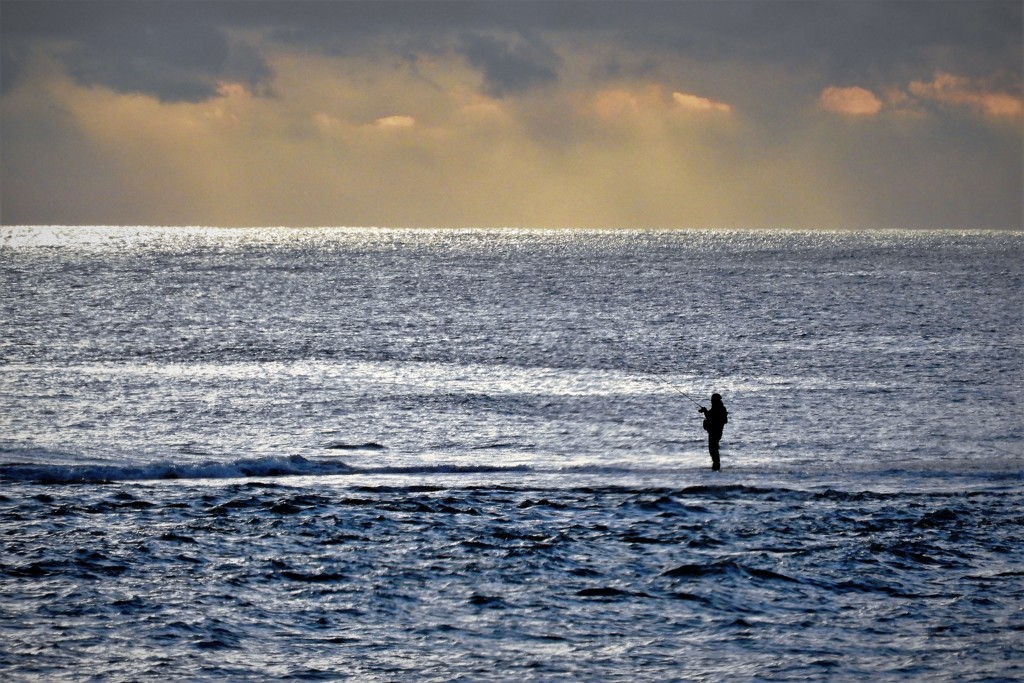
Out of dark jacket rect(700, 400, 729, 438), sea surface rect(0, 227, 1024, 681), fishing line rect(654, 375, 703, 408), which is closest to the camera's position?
sea surface rect(0, 227, 1024, 681)

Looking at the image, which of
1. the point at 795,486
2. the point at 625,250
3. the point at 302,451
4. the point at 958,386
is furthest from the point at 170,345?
the point at 625,250

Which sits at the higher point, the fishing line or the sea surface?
the fishing line

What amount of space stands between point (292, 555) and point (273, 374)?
1044 inches

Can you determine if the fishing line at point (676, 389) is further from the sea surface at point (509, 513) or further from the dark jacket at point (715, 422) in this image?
the dark jacket at point (715, 422)

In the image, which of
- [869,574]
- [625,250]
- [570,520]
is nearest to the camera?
[869,574]

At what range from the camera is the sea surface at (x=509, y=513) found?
44.7 ft

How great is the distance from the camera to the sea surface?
13617mm

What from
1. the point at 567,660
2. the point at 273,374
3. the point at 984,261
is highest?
the point at 984,261

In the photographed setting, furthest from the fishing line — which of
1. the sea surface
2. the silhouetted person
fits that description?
the silhouetted person

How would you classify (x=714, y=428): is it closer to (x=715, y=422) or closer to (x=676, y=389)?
(x=715, y=422)

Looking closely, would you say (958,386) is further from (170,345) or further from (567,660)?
(170,345)

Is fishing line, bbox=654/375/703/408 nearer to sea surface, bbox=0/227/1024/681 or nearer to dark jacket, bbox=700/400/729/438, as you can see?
sea surface, bbox=0/227/1024/681

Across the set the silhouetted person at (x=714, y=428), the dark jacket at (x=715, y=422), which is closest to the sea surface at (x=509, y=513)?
the silhouetted person at (x=714, y=428)

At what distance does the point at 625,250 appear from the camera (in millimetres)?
185750
